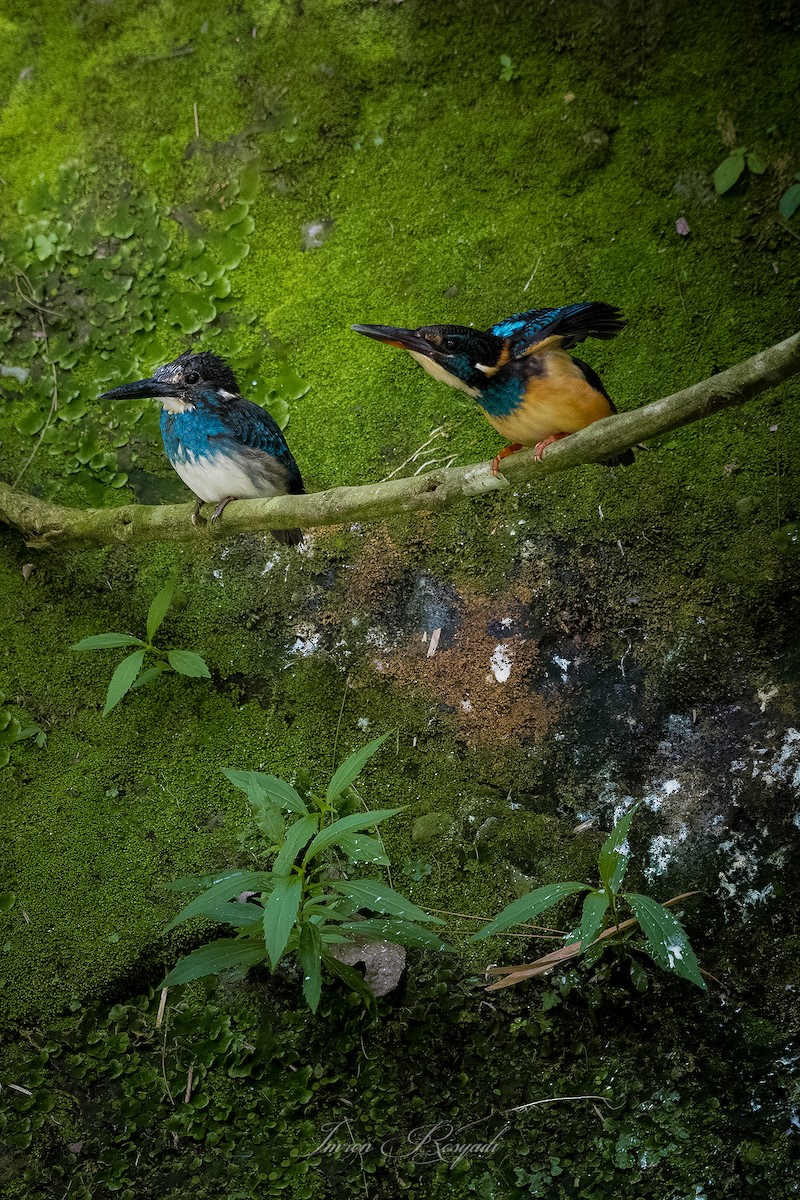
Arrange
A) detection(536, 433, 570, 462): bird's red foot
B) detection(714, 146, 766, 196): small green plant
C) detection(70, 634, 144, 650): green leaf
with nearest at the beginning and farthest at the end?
detection(536, 433, 570, 462): bird's red foot → detection(70, 634, 144, 650): green leaf → detection(714, 146, 766, 196): small green plant

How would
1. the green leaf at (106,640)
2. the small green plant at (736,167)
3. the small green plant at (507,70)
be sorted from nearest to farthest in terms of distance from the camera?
the green leaf at (106,640) < the small green plant at (736,167) < the small green plant at (507,70)

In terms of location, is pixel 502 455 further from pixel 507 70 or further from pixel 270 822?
pixel 507 70

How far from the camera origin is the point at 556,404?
270 cm

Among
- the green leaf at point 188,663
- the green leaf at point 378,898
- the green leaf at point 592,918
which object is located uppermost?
the green leaf at point 188,663

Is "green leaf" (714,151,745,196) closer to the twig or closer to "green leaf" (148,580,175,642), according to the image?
the twig

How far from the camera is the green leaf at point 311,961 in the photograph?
2.21 meters

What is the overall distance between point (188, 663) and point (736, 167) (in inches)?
107

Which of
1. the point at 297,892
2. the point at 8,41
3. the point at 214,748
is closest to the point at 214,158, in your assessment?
the point at 8,41

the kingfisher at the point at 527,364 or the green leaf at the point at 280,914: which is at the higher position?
the kingfisher at the point at 527,364

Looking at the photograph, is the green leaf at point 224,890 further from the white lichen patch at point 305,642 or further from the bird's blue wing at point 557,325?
the bird's blue wing at point 557,325

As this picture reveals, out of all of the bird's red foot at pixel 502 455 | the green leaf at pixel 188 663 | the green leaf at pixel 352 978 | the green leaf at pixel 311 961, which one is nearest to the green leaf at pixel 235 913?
the green leaf at pixel 311 961

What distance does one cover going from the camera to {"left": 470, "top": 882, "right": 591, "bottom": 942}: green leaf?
221 centimetres

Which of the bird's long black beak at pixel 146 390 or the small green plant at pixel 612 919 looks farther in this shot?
the bird's long black beak at pixel 146 390

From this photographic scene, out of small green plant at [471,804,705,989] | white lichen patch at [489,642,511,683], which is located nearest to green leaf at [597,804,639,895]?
small green plant at [471,804,705,989]
